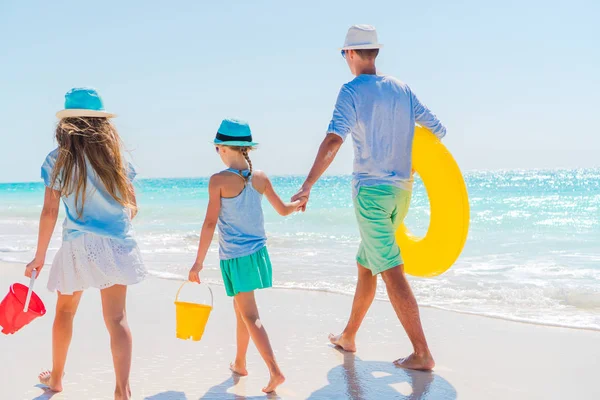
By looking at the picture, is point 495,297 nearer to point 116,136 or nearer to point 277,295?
point 277,295

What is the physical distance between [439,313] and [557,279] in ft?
7.17

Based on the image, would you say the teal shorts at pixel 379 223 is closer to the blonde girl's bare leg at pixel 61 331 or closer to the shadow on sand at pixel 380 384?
the shadow on sand at pixel 380 384

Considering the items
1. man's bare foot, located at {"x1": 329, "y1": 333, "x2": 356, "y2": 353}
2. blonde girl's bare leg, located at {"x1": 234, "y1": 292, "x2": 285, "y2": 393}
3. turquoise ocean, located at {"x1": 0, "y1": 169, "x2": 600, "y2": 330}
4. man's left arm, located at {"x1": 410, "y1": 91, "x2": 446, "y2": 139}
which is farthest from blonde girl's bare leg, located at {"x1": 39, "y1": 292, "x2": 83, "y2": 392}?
man's left arm, located at {"x1": 410, "y1": 91, "x2": 446, "y2": 139}

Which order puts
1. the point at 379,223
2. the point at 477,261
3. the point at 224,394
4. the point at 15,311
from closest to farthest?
the point at 15,311 → the point at 224,394 → the point at 379,223 → the point at 477,261

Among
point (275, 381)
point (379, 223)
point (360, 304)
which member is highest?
point (379, 223)

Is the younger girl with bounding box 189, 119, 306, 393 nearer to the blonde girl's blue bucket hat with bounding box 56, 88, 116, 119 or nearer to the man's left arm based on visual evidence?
the blonde girl's blue bucket hat with bounding box 56, 88, 116, 119

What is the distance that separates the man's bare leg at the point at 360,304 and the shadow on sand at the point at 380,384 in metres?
0.22

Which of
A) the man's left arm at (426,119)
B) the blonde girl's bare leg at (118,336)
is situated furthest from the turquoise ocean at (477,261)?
the man's left arm at (426,119)

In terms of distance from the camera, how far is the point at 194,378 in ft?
11.1

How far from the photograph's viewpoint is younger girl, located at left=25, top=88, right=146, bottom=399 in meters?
2.87

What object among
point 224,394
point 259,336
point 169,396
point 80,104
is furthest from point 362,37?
point 169,396

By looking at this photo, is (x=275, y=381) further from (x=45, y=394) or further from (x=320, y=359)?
(x=45, y=394)

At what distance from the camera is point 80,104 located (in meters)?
2.94

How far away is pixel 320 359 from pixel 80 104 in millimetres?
1880
